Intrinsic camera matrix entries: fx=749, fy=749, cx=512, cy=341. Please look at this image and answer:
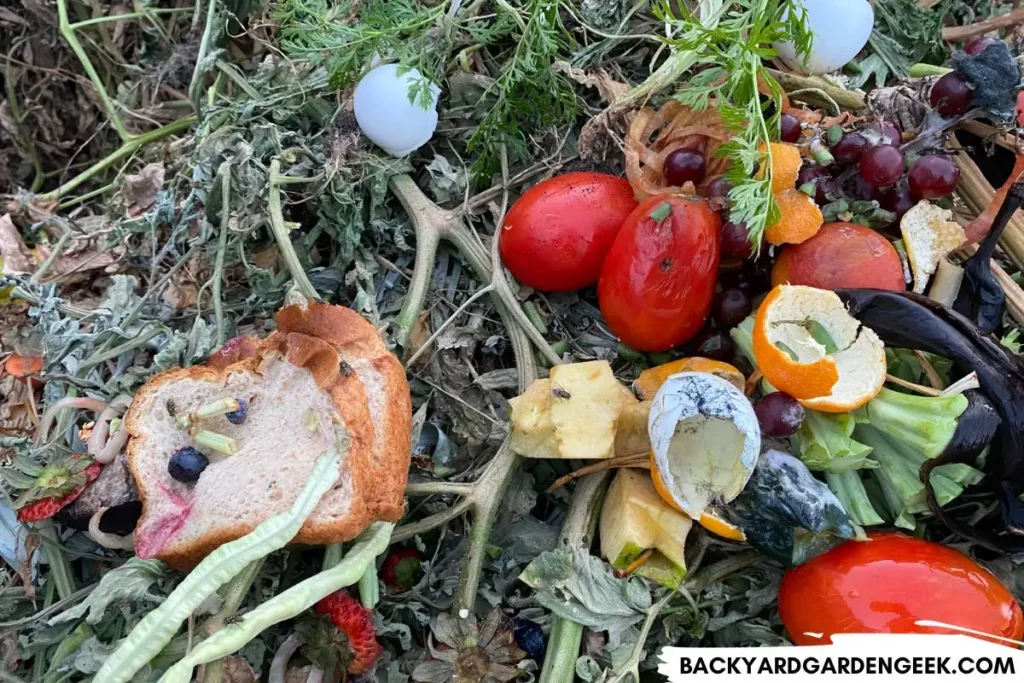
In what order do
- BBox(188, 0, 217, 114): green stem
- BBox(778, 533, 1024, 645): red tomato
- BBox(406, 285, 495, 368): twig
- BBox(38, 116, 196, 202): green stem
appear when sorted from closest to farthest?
BBox(778, 533, 1024, 645): red tomato < BBox(406, 285, 495, 368): twig < BBox(188, 0, 217, 114): green stem < BBox(38, 116, 196, 202): green stem

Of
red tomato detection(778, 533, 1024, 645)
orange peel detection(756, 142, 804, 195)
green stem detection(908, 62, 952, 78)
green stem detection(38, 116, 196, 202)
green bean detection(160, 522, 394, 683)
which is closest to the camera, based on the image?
green bean detection(160, 522, 394, 683)

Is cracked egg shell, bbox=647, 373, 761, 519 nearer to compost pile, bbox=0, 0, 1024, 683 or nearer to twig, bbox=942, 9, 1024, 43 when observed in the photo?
compost pile, bbox=0, 0, 1024, 683

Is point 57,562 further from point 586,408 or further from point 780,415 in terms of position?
point 780,415

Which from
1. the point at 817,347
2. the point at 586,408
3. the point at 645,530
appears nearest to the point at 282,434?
the point at 586,408

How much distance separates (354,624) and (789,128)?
1025mm

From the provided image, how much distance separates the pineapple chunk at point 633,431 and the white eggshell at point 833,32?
0.67m

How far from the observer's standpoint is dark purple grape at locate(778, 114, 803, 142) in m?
1.22

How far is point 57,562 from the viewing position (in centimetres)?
120

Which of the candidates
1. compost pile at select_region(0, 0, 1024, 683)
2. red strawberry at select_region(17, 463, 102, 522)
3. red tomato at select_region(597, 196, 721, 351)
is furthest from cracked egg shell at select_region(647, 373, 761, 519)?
red strawberry at select_region(17, 463, 102, 522)

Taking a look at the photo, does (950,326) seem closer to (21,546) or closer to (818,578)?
(818,578)

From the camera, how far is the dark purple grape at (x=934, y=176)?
3.88 ft

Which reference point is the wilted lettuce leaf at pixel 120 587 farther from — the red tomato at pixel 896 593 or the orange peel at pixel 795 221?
the orange peel at pixel 795 221

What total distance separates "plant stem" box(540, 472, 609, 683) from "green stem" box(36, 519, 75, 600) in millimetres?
764

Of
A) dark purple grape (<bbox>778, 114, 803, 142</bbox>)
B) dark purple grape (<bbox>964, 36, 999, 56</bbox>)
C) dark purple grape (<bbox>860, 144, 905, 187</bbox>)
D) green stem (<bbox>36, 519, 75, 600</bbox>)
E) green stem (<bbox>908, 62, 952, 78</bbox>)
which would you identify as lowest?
green stem (<bbox>36, 519, 75, 600</bbox>)
